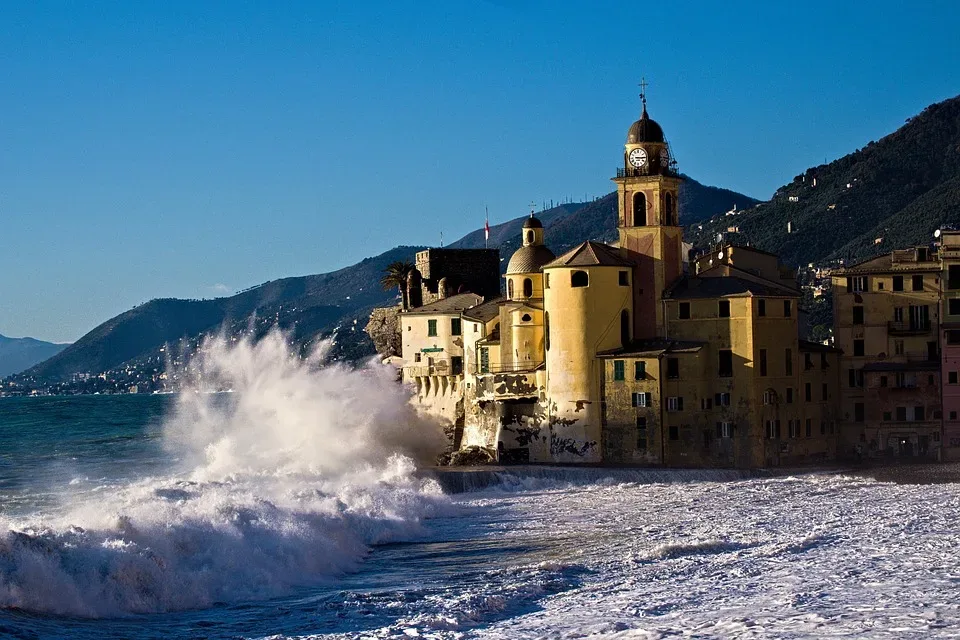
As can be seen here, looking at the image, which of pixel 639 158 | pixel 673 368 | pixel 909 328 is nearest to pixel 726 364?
pixel 673 368

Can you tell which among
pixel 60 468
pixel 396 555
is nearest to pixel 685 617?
pixel 396 555

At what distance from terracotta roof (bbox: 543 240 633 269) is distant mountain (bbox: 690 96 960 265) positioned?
66526 mm

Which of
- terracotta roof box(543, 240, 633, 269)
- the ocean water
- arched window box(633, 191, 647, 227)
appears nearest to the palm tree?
the ocean water

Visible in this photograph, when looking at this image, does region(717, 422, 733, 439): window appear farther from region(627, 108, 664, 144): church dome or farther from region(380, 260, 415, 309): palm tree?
region(380, 260, 415, 309): palm tree

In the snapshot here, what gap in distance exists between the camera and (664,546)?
41.0 metres

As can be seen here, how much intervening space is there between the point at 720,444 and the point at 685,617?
1318 inches

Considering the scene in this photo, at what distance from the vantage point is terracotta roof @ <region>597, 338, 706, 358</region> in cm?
6375

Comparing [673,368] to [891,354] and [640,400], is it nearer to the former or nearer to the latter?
[640,400]

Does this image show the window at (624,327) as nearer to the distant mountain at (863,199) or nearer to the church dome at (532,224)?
the church dome at (532,224)

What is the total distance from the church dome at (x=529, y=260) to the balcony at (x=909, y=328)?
48.4ft

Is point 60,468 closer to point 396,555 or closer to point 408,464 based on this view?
point 408,464

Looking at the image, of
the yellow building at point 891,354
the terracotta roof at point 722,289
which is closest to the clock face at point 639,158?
the terracotta roof at point 722,289

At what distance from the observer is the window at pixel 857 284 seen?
6812cm

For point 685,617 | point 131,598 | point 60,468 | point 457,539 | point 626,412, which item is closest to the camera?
point 685,617
